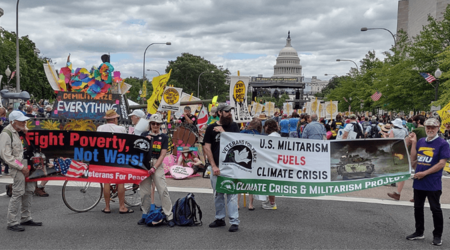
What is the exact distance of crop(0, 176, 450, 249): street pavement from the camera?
216 inches

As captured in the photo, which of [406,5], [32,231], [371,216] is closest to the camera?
[32,231]

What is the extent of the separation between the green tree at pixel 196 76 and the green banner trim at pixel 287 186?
252ft

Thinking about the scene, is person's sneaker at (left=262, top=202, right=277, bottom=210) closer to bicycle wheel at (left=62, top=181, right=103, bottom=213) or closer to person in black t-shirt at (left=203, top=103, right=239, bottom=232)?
person in black t-shirt at (left=203, top=103, right=239, bottom=232)

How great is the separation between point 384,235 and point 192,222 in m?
2.66

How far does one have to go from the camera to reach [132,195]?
7504mm

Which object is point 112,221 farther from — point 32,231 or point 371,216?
point 371,216

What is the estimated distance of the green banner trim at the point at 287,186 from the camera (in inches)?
242

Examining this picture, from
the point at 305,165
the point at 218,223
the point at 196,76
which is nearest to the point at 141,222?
the point at 218,223

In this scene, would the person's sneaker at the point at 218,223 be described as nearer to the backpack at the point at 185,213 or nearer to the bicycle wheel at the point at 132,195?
the backpack at the point at 185,213

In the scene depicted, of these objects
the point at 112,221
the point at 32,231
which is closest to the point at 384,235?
the point at 112,221

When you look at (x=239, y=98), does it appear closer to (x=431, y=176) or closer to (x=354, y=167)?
(x=354, y=167)

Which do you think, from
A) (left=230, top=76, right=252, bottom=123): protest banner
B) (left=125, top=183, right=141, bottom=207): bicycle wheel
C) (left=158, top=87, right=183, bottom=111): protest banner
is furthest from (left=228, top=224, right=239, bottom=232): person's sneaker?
(left=158, top=87, right=183, bottom=111): protest banner

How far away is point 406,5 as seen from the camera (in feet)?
272

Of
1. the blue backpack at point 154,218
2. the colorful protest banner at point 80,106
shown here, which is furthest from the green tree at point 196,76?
the blue backpack at point 154,218
